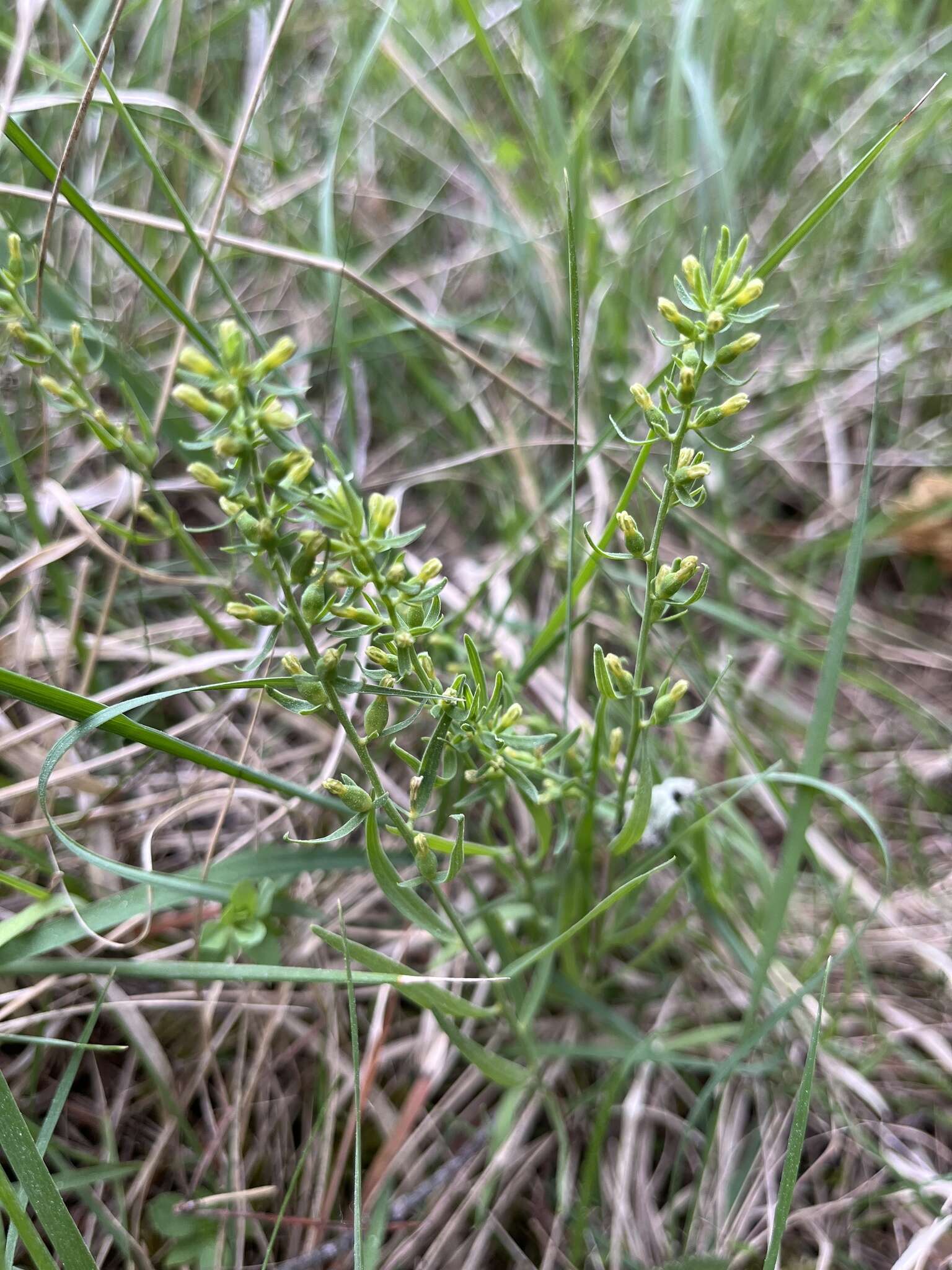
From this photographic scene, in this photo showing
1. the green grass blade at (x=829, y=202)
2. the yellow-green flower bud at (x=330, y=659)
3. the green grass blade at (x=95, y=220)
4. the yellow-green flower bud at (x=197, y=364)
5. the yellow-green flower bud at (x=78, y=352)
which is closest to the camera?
the yellow-green flower bud at (x=197, y=364)

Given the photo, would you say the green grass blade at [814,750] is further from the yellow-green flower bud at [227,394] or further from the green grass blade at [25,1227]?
the green grass blade at [25,1227]

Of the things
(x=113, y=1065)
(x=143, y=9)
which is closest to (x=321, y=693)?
(x=113, y=1065)

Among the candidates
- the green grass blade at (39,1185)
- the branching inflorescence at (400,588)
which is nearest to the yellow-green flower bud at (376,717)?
the branching inflorescence at (400,588)

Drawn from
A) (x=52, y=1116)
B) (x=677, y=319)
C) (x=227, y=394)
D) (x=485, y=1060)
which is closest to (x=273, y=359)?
(x=227, y=394)

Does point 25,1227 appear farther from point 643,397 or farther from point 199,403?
point 643,397

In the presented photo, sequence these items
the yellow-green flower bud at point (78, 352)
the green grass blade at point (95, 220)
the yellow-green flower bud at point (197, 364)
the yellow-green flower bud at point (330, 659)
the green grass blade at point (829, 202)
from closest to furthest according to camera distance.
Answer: the yellow-green flower bud at point (197, 364), the yellow-green flower bud at point (330, 659), the green grass blade at point (829, 202), the green grass blade at point (95, 220), the yellow-green flower bud at point (78, 352)

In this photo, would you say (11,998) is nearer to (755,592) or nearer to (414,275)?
(755,592)

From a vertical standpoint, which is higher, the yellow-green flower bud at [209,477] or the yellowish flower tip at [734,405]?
the yellow-green flower bud at [209,477]
